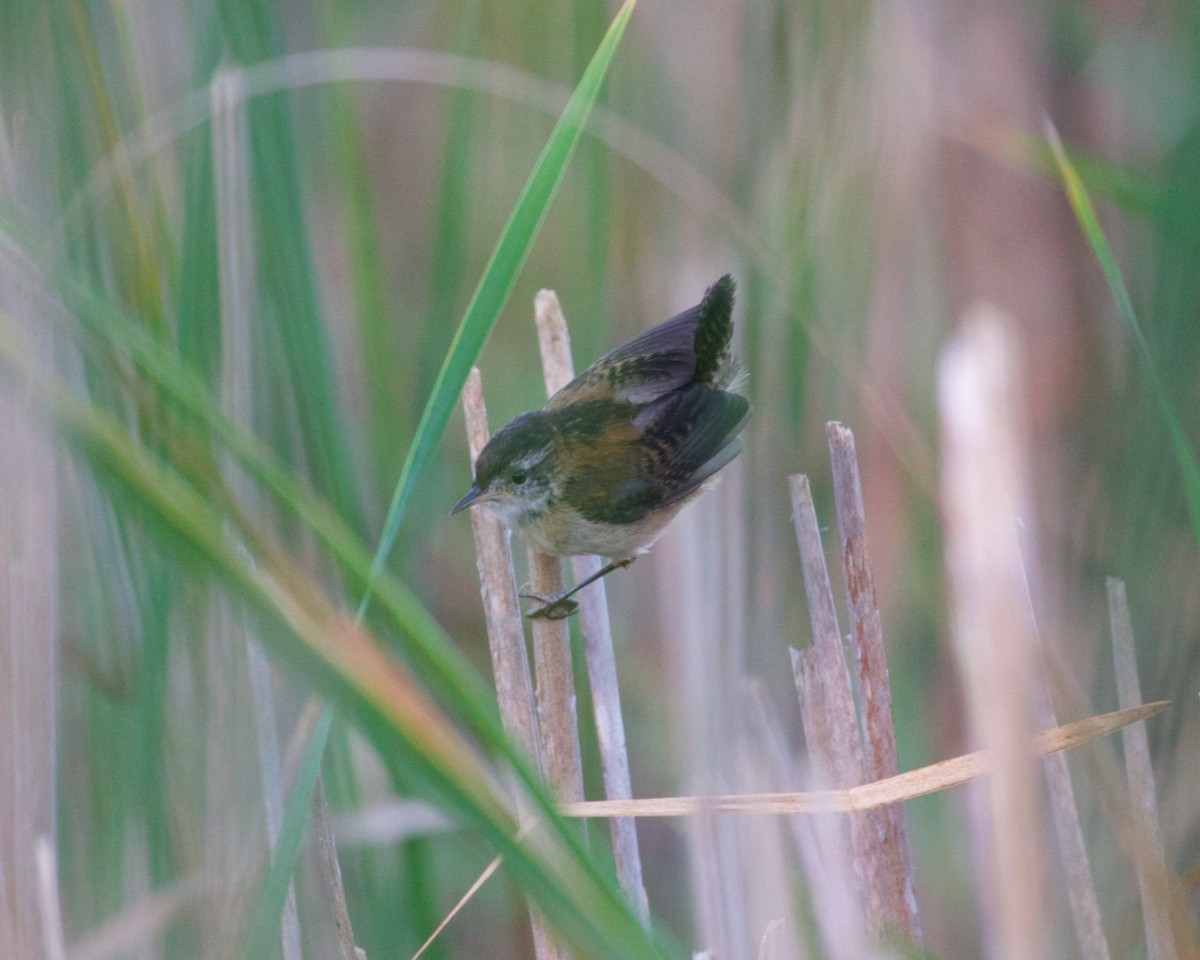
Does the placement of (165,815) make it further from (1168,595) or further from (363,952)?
(1168,595)

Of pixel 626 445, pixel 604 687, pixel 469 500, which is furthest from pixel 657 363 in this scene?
pixel 604 687

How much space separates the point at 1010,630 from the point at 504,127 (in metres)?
2.28

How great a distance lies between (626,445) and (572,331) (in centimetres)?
28

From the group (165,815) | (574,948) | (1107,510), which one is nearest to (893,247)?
(1107,510)

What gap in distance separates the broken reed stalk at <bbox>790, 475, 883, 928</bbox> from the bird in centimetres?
55

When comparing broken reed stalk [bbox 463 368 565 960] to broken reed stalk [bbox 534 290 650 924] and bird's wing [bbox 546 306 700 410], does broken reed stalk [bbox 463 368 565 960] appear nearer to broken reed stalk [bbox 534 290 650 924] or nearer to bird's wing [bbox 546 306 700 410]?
broken reed stalk [bbox 534 290 650 924]

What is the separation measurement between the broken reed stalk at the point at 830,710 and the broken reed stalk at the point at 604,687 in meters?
0.30

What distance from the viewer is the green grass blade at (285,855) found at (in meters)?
1.27

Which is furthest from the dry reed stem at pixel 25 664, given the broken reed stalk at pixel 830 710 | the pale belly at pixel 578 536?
the broken reed stalk at pixel 830 710

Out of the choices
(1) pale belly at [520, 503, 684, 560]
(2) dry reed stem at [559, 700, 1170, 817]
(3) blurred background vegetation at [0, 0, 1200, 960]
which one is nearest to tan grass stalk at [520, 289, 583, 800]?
(3) blurred background vegetation at [0, 0, 1200, 960]

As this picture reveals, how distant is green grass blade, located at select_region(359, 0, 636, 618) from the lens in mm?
1372

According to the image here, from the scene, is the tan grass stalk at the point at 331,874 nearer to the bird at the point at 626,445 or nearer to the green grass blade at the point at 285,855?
the green grass blade at the point at 285,855

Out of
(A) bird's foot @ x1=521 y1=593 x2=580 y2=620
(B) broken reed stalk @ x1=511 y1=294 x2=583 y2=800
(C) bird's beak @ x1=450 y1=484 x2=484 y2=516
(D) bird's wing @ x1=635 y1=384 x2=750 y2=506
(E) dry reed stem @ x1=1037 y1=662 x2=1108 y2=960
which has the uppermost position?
(D) bird's wing @ x1=635 y1=384 x2=750 y2=506

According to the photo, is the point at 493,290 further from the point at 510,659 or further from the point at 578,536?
the point at 578,536
